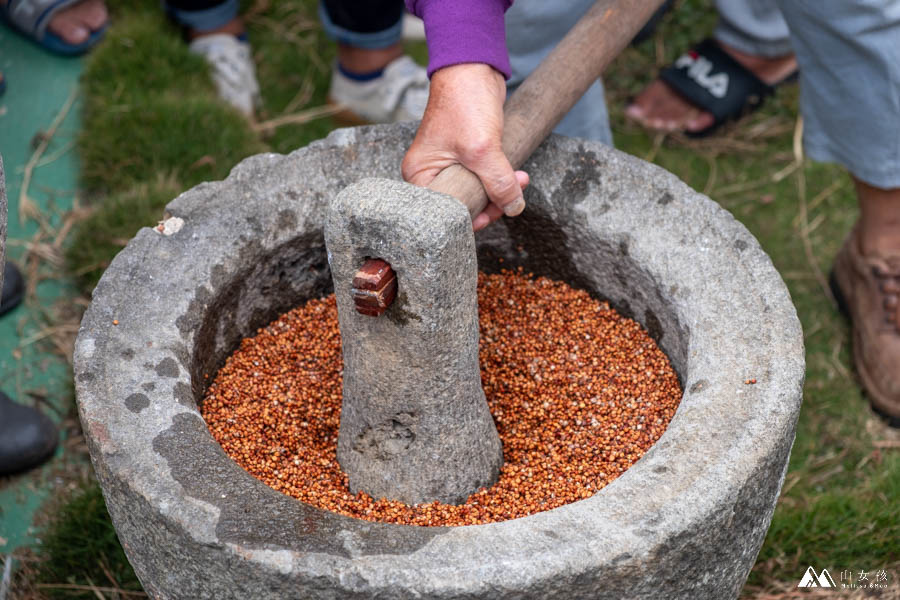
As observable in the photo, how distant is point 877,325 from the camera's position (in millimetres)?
3049

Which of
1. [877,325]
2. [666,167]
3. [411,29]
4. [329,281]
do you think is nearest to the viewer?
[329,281]

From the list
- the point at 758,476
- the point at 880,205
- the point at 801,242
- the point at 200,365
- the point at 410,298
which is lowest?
the point at 801,242

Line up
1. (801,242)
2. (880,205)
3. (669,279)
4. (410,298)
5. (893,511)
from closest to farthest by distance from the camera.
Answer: (410,298), (669,279), (893,511), (880,205), (801,242)

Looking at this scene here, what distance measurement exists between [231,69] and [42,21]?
81 centimetres

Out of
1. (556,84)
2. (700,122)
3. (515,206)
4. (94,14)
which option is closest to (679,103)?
(700,122)

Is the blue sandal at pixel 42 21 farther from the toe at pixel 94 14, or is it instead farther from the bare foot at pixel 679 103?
the bare foot at pixel 679 103

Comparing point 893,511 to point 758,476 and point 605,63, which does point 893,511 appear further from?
point 605,63

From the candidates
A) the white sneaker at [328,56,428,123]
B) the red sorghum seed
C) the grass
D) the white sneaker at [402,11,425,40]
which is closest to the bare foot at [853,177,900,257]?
the grass

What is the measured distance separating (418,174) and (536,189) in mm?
296

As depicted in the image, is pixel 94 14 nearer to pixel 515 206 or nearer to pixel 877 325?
pixel 515 206

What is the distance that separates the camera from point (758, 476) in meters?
1.67

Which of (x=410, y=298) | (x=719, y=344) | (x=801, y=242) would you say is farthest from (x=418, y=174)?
(x=801, y=242)

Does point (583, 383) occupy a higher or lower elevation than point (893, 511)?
higher

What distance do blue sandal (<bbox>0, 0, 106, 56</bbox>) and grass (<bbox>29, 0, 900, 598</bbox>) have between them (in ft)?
0.72
